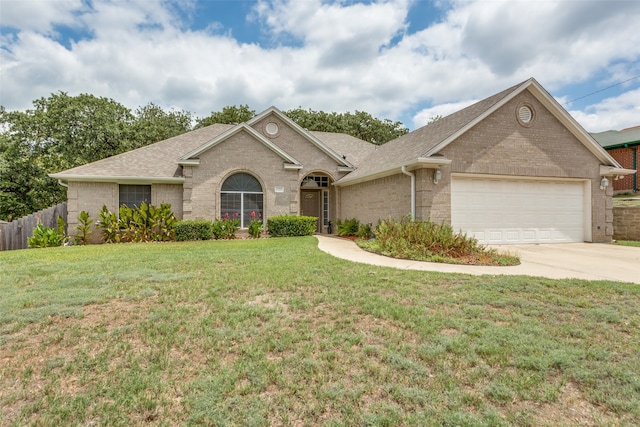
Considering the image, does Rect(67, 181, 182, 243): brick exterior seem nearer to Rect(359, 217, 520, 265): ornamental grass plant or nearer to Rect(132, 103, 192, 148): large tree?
Rect(359, 217, 520, 265): ornamental grass plant

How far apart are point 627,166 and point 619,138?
8.12 feet

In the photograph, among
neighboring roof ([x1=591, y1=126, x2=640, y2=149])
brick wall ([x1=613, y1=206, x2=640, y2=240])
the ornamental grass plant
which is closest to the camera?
the ornamental grass plant

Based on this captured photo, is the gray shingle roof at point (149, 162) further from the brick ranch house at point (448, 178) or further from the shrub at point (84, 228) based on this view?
the shrub at point (84, 228)

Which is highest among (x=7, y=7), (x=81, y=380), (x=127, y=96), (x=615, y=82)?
(x=127, y=96)

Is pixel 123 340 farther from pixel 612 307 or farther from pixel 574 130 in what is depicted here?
pixel 574 130

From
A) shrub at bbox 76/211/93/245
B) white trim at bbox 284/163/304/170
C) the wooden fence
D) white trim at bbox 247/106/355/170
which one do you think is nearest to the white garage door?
white trim at bbox 284/163/304/170

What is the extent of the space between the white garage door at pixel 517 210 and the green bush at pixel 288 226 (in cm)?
647

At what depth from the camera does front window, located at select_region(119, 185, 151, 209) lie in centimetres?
1534

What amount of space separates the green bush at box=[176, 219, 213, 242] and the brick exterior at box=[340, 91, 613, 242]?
25.4 ft

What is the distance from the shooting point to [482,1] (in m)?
9.61

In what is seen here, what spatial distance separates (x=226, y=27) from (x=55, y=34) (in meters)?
7.89

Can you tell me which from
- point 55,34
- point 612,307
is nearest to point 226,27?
point 55,34

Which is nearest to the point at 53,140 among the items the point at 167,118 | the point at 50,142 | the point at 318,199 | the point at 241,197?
the point at 50,142

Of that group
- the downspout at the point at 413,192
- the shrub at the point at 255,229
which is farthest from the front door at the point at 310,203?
the downspout at the point at 413,192
